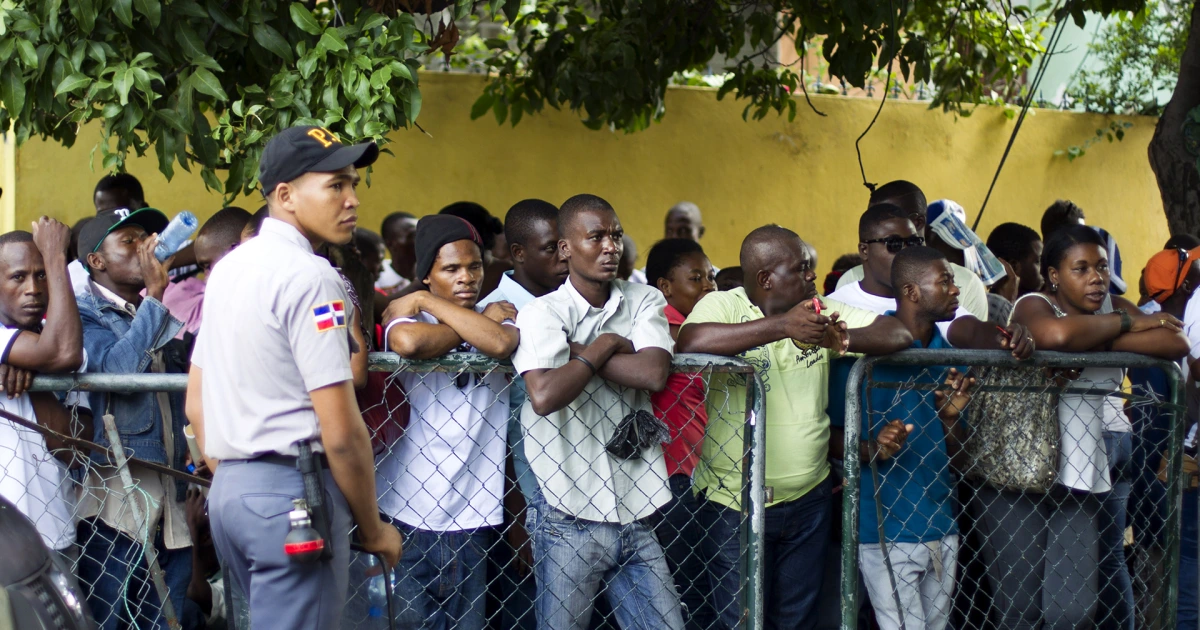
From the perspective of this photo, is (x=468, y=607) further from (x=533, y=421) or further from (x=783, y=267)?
(x=783, y=267)

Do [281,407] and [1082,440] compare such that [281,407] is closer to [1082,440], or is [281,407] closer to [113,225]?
[113,225]

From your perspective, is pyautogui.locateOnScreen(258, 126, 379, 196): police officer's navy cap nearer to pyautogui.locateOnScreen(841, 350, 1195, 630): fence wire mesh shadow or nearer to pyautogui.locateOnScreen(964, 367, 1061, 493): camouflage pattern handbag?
pyautogui.locateOnScreen(841, 350, 1195, 630): fence wire mesh shadow

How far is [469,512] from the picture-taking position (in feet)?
12.0

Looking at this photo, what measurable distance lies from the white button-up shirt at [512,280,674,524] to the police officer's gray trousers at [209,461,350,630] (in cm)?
90

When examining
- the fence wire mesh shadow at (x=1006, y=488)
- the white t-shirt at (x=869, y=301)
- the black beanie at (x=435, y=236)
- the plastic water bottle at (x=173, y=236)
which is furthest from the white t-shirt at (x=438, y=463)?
the white t-shirt at (x=869, y=301)

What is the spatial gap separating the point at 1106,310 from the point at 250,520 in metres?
3.59

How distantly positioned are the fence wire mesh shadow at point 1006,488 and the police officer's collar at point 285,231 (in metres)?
1.85

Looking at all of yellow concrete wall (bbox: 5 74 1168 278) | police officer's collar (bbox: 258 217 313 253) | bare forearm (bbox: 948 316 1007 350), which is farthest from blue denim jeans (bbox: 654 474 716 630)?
yellow concrete wall (bbox: 5 74 1168 278)

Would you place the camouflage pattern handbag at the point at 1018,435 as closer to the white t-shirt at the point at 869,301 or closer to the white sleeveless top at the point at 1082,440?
the white sleeveless top at the point at 1082,440

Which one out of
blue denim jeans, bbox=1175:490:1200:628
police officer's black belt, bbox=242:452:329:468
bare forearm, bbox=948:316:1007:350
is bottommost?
blue denim jeans, bbox=1175:490:1200:628

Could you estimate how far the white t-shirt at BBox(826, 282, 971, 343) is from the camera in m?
4.32

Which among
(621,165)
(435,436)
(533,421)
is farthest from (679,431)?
(621,165)

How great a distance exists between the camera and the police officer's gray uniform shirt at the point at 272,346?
2.72m

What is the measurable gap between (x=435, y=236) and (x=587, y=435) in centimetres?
88
